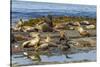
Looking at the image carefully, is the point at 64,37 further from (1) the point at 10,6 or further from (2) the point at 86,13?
(1) the point at 10,6

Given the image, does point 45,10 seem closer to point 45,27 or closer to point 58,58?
point 45,27

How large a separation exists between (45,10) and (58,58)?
463 millimetres

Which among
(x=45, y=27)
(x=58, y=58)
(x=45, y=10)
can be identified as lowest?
(x=58, y=58)

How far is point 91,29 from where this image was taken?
203 centimetres

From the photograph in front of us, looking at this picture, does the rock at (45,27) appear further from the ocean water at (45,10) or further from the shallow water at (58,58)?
the shallow water at (58,58)

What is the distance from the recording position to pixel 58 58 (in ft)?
6.21

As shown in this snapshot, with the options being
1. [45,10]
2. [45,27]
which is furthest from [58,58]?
[45,10]

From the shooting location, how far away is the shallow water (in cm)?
177

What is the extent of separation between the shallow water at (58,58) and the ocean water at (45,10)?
349 millimetres

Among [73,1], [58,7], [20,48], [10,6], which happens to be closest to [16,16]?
[10,6]

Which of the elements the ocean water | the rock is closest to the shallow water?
the rock

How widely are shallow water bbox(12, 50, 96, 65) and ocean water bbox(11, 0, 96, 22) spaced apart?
349mm

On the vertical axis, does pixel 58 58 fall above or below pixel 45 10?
below

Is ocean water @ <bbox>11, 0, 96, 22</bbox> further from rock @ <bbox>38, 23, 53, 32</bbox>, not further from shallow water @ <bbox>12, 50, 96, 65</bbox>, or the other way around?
shallow water @ <bbox>12, 50, 96, 65</bbox>
